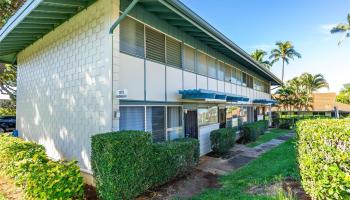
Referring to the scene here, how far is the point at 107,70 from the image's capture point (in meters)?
6.43

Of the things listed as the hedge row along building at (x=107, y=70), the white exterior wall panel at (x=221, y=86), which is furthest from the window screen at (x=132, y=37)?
the white exterior wall panel at (x=221, y=86)

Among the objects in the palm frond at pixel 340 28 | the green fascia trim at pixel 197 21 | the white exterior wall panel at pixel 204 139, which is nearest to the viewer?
the green fascia trim at pixel 197 21

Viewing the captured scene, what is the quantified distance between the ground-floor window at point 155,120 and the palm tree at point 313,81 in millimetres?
47199

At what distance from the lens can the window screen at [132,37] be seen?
23.0ft

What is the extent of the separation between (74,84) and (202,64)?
6775 mm

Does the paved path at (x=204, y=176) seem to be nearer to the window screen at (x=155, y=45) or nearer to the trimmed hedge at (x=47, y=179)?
the trimmed hedge at (x=47, y=179)

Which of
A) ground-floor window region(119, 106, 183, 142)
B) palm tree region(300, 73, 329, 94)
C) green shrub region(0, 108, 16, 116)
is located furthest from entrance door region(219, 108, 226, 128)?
palm tree region(300, 73, 329, 94)

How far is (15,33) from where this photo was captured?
898cm

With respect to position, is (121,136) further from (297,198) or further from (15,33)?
(15,33)

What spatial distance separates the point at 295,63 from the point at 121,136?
4558 centimetres

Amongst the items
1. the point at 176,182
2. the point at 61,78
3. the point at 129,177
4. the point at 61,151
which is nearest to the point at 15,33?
the point at 61,78

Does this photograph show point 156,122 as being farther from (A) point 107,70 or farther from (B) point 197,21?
(B) point 197,21

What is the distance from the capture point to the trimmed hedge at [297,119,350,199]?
12.2 feet

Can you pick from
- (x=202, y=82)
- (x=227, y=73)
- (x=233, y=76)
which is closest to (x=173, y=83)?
(x=202, y=82)
